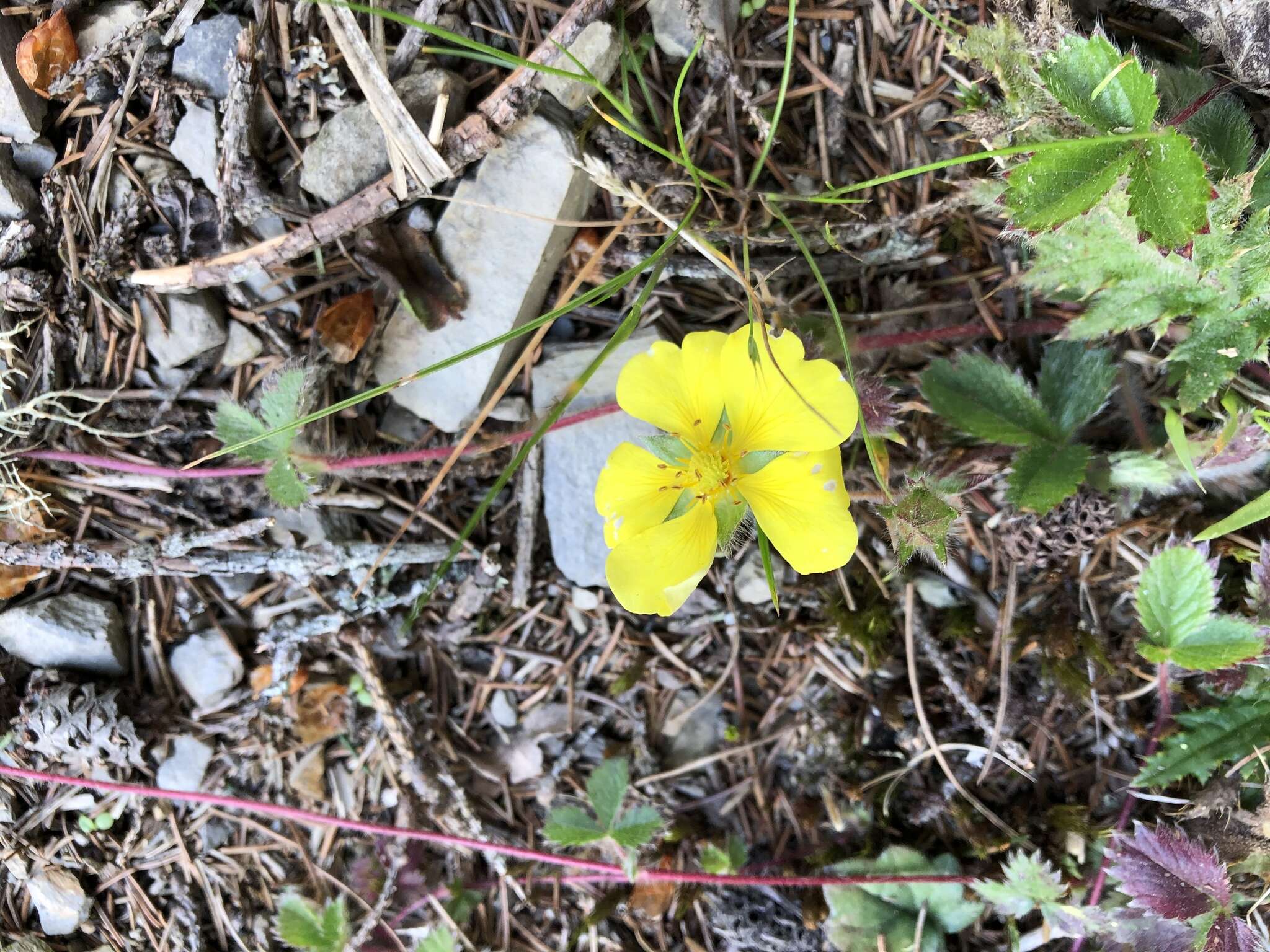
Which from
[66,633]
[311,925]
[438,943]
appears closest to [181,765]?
[66,633]

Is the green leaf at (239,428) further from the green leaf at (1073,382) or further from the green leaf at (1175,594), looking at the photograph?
the green leaf at (1175,594)

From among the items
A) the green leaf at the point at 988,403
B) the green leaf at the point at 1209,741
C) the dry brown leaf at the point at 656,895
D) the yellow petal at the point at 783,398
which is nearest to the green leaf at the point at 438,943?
the dry brown leaf at the point at 656,895

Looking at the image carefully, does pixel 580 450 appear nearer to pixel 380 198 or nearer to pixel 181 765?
pixel 380 198

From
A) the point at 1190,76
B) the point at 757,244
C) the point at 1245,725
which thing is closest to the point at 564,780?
the point at 757,244

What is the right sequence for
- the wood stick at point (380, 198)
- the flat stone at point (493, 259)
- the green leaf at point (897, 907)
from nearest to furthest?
1. the wood stick at point (380, 198)
2. the flat stone at point (493, 259)
3. the green leaf at point (897, 907)

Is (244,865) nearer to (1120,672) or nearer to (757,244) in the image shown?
(757,244)

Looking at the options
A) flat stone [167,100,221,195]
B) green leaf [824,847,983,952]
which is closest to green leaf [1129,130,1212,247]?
green leaf [824,847,983,952]

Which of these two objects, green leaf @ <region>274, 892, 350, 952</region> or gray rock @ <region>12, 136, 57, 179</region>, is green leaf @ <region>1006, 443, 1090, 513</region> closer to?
green leaf @ <region>274, 892, 350, 952</region>
